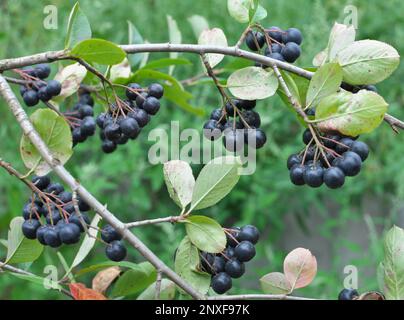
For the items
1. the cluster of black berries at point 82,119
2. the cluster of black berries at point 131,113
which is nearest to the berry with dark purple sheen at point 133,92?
the cluster of black berries at point 131,113

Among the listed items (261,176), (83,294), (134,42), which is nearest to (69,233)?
(83,294)

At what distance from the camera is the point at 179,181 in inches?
29.9

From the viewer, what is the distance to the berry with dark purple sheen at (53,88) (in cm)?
86

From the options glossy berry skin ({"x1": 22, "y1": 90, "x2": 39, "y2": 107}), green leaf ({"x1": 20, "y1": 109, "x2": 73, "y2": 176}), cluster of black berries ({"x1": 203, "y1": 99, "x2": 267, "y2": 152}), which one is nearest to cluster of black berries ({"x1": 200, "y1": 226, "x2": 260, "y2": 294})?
cluster of black berries ({"x1": 203, "y1": 99, "x2": 267, "y2": 152})

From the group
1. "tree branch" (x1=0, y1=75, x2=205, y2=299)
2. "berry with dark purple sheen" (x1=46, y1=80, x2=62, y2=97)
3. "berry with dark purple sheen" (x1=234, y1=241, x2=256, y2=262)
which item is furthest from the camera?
"berry with dark purple sheen" (x1=46, y1=80, x2=62, y2=97)

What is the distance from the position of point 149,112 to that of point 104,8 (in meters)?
1.62

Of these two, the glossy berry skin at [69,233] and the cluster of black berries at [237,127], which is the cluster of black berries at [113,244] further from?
the cluster of black berries at [237,127]

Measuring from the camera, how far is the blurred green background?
1993 millimetres

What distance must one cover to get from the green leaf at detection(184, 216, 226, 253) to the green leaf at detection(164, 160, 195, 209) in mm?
30

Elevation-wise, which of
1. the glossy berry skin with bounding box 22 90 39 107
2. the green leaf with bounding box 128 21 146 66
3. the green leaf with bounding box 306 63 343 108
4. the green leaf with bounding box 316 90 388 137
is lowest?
the green leaf with bounding box 316 90 388 137

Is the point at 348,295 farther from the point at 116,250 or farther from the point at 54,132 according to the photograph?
the point at 54,132

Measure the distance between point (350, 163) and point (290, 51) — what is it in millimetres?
173

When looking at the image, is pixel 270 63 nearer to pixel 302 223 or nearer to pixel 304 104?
pixel 304 104

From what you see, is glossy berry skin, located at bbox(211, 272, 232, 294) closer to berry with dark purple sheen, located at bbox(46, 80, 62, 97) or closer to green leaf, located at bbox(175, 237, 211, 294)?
green leaf, located at bbox(175, 237, 211, 294)
